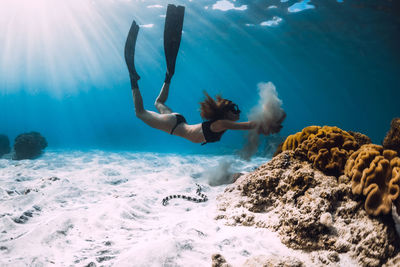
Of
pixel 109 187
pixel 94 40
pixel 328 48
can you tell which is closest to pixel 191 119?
pixel 94 40

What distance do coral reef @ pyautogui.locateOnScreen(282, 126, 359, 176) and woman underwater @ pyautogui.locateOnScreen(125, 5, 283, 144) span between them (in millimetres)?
777

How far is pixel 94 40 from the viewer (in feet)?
124

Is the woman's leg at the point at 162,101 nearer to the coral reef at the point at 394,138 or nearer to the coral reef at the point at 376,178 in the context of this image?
the coral reef at the point at 376,178

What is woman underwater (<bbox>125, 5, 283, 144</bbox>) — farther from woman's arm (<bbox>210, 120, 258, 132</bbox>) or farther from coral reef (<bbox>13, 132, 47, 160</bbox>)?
coral reef (<bbox>13, 132, 47, 160</bbox>)

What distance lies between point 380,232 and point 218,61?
46201 millimetres

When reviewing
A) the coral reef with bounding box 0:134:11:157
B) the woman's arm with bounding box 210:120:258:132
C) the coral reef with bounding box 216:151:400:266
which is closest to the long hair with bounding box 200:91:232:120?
the woman's arm with bounding box 210:120:258:132

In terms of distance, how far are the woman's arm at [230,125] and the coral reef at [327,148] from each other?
1.14 meters

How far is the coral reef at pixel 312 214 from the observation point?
8.13 feet

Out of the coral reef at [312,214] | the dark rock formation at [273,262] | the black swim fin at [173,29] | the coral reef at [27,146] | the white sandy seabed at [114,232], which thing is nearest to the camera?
the dark rock formation at [273,262]

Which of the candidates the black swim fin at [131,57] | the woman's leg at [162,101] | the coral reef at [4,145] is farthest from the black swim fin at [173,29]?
the coral reef at [4,145]

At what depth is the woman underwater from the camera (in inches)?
184

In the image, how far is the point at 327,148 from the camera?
389 cm

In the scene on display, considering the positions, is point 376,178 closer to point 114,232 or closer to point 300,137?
point 300,137

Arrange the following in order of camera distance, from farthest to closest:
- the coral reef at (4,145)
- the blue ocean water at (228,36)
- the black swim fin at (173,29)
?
the blue ocean water at (228,36)
the coral reef at (4,145)
the black swim fin at (173,29)
